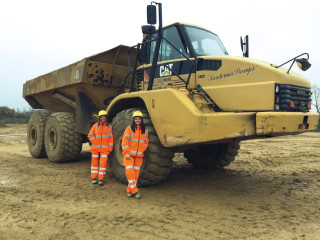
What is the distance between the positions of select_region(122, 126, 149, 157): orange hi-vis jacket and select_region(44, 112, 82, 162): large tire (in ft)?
10.1

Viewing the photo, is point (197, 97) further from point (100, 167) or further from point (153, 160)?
point (100, 167)

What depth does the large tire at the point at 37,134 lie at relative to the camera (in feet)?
26.2

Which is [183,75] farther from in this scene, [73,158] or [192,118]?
[73,158]

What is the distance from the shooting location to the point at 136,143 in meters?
4.27

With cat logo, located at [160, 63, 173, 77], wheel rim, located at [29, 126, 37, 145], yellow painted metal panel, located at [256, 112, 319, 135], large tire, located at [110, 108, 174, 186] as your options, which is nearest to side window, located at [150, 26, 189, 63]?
cat logo, located at [160, 63, 173, 77]


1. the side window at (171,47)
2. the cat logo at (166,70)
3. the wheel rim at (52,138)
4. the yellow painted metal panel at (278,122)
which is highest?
the side window at (171,47)

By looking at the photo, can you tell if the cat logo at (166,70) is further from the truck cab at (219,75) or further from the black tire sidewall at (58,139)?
the black tire sidewall at (58,139)

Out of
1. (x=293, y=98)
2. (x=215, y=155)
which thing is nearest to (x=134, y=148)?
(x=293, y=98)

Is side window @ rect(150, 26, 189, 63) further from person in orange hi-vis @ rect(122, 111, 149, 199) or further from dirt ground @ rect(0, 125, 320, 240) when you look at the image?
dirt ground @ rect(0, 125, 320, 240)

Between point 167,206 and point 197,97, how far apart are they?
157 centimetres

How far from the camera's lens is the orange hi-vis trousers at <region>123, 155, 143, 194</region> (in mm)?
4242

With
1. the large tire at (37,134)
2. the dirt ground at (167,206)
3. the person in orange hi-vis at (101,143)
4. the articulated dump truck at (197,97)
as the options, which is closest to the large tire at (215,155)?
the articulated dump truck at (197,97)

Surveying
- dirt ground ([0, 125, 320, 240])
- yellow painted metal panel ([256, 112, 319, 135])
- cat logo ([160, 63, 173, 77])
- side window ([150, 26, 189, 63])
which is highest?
side window ([150, 26, 189, 63])

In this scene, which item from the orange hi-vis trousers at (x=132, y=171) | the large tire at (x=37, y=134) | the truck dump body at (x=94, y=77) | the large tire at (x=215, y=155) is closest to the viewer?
the orange hi-vis trousers at (x=132, y=171)
